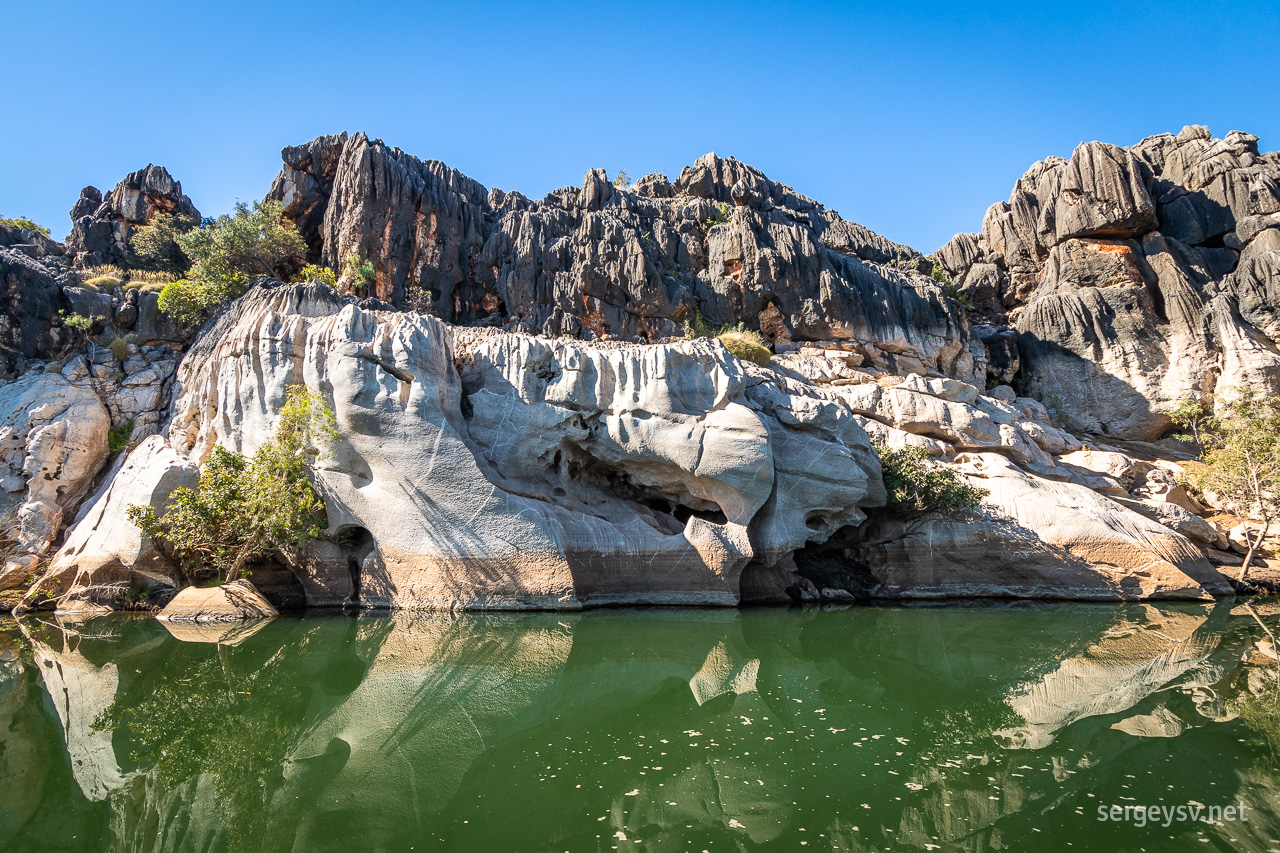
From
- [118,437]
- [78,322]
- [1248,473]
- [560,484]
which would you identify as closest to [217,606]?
[560,484]

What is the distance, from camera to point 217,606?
581 inches

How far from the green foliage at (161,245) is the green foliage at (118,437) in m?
9.19

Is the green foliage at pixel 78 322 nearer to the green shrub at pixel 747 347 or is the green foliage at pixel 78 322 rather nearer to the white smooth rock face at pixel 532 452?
the white smooth rock face at pixel 532 452

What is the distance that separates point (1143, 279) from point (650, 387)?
1050 inches

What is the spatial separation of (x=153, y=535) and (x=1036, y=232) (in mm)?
39379

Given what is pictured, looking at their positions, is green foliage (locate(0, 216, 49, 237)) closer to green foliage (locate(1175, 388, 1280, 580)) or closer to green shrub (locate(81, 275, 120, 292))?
green shrub (locate(81, 275, 120, 292))

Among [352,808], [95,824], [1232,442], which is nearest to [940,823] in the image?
[352,808]

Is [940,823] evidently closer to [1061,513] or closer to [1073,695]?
[1073,695]

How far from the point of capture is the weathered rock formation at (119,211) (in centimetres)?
2769

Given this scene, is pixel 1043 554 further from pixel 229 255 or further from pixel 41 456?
pixel 229 255

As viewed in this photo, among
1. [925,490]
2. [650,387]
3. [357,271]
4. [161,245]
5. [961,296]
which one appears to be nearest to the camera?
[650,387]

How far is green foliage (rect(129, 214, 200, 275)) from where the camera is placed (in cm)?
2708

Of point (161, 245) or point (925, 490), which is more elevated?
point (161, 245)

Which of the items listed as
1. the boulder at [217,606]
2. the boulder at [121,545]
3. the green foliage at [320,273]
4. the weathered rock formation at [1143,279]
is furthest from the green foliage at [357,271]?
the weathered rock formation at [1143,279]
